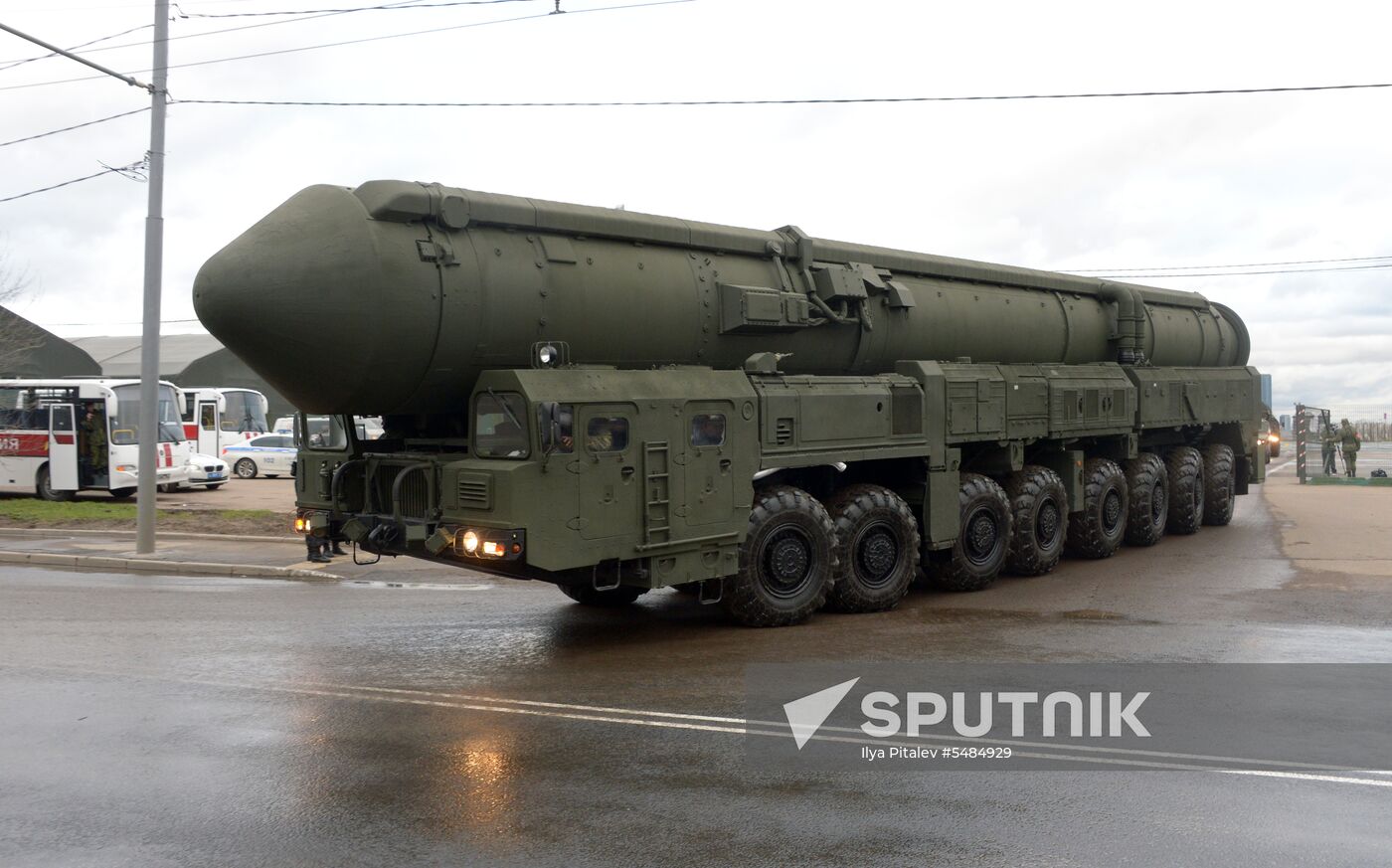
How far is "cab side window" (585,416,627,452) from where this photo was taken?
339 inches

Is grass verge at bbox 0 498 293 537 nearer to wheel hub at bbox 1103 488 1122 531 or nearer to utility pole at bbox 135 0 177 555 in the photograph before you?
utility pole at bbox 135 0 177 555

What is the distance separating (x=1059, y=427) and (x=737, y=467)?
564 cm

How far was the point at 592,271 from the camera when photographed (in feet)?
30.5

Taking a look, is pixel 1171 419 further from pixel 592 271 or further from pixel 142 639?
pixel 142 639

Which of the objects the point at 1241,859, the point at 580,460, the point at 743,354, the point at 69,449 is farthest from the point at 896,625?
the point at 69,449

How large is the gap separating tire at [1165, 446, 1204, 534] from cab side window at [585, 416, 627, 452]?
35.9 ft

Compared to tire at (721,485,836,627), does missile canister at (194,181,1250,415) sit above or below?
above

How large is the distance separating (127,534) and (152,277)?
16.8 feet

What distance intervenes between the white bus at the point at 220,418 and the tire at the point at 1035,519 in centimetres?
2861

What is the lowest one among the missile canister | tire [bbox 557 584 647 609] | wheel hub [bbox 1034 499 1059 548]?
tire [bbox 557 584 647 609]

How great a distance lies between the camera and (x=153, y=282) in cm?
1448

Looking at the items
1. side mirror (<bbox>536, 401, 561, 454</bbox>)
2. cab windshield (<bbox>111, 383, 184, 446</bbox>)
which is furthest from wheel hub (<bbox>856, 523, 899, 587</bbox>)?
cab windshield (<bbox>111, 383, 184, 446</bbox>)

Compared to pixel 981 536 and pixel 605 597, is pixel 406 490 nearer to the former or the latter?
pixel 605 597

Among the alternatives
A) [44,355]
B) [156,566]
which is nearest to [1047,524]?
[156,566]
